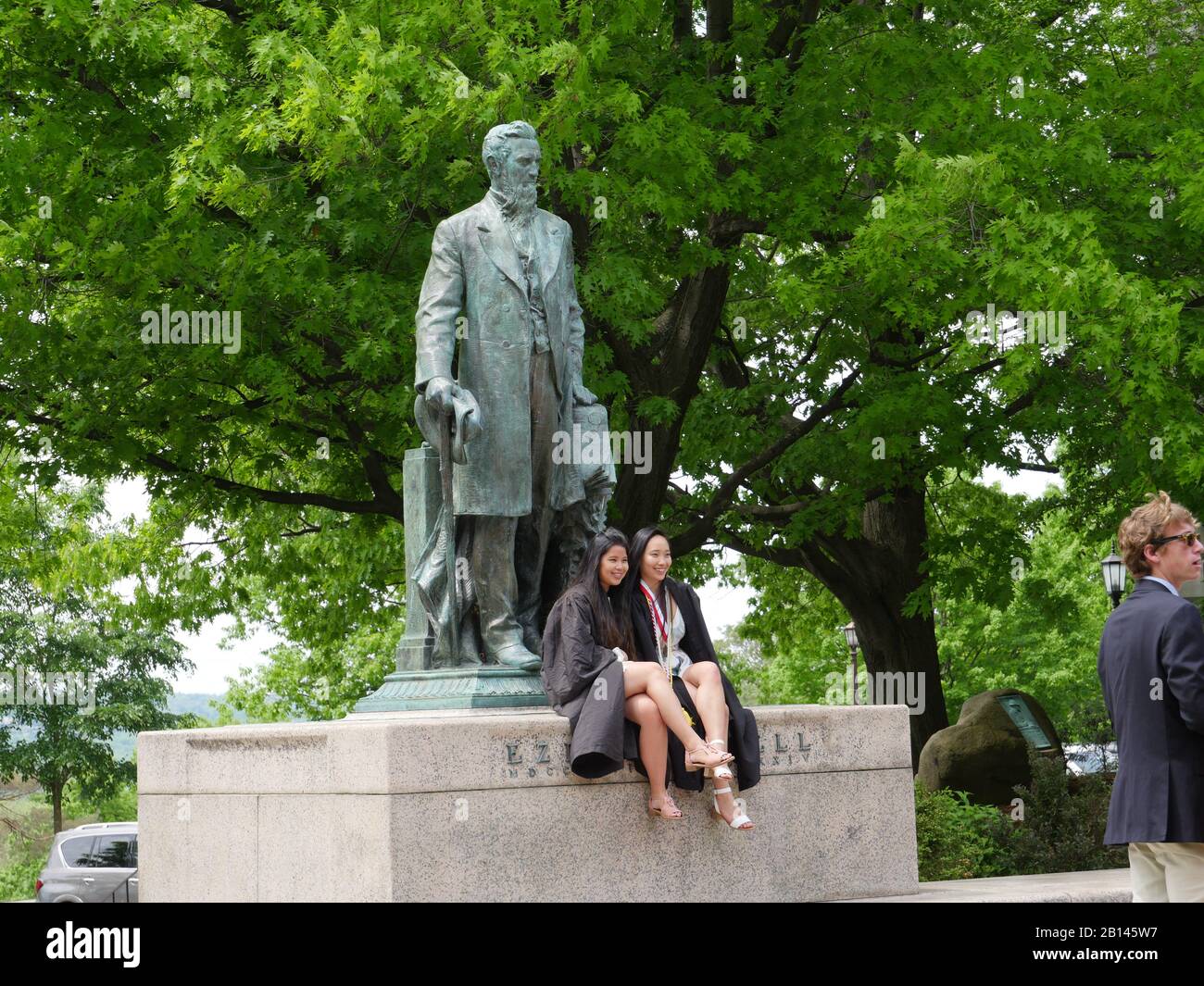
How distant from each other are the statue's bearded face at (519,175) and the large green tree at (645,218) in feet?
14.8

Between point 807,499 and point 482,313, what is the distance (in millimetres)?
11459

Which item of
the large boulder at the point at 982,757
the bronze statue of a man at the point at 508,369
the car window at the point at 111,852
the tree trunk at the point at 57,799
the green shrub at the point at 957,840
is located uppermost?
the bronze statue of a man at the point at 508,369

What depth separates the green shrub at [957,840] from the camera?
43.7ft

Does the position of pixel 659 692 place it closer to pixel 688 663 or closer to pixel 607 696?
pixel 607 696

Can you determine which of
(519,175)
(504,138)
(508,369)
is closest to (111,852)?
(508,369)

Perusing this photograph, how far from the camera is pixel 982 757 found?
16.6 metres

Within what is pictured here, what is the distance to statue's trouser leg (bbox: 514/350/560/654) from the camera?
29.7 ft

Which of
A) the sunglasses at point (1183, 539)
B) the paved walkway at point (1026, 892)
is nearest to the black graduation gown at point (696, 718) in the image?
the paved walkway at point (1026, 892)

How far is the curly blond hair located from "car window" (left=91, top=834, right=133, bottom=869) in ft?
62.7

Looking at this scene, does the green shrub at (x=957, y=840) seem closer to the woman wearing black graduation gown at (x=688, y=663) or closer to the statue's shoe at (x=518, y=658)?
the woman wearing black graduation gown at (x=688, y=663)

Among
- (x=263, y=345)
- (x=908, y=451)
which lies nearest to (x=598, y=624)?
(x=263, y=345)

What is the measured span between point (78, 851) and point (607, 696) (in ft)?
55.6

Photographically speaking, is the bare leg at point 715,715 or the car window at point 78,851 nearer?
the bare leg at point 715,715
